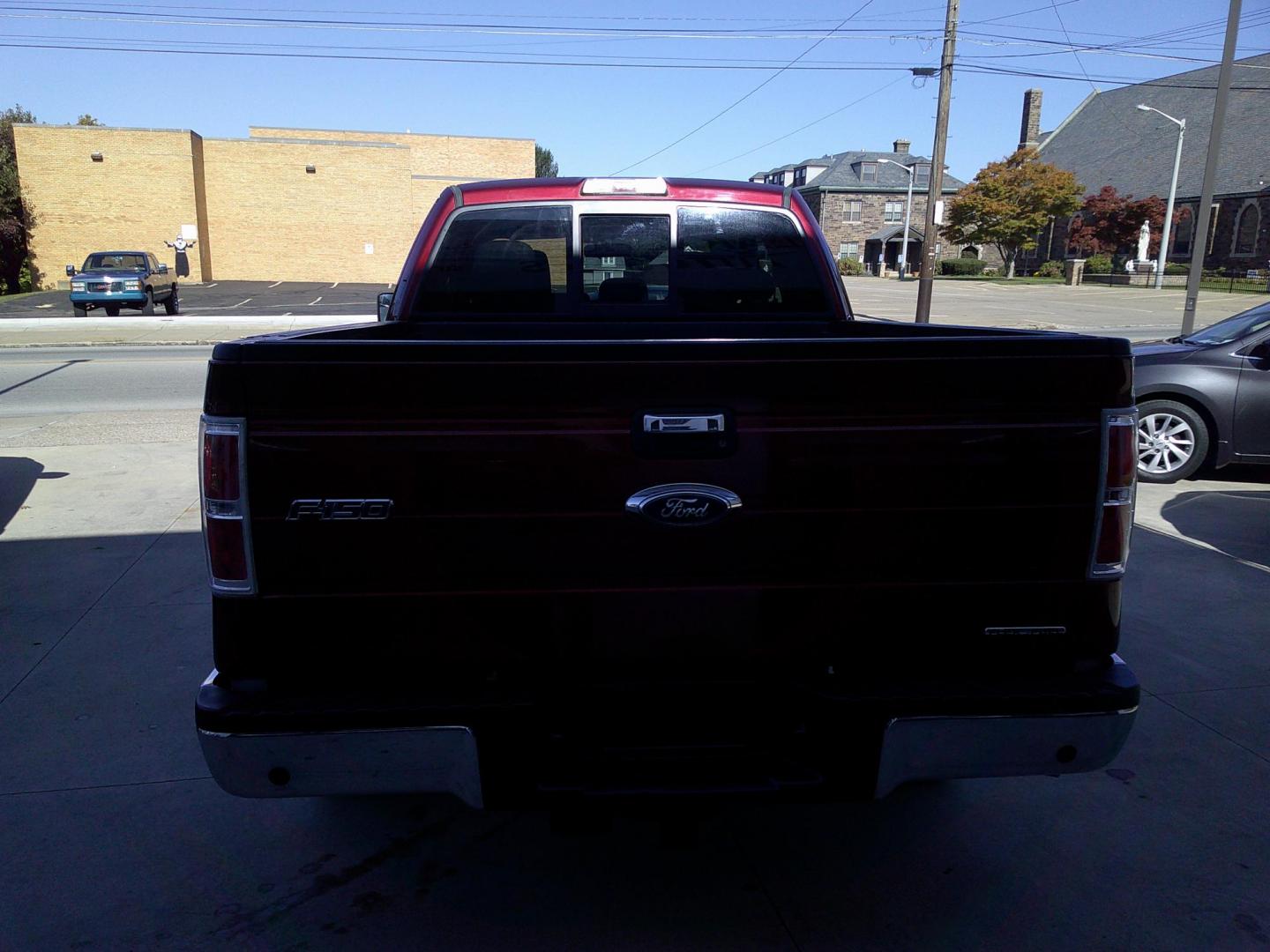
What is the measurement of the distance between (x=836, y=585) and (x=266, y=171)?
51073mm

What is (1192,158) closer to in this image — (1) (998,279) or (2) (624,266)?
(1) (998,279)

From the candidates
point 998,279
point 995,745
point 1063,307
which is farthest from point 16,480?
point 998,279

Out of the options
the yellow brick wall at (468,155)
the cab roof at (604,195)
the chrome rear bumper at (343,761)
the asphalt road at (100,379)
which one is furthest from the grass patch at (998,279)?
the chrome rear bumper at (343,761)

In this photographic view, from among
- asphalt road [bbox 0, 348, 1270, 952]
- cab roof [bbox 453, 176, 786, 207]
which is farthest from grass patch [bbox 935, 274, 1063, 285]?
asphalt road [bbox 0, 348, 1270, 952]

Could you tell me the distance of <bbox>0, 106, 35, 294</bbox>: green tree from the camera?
42.9 metres

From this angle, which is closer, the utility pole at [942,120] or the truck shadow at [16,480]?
the truck shadow at [16,480]

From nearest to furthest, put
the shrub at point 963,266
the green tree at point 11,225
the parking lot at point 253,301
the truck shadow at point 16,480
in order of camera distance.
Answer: the truck shadow at point 16,480, the parking lot at point 253,301, the green tree at point 11,225, the shrub at point 963,266

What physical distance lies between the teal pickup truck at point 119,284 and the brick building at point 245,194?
1748 cm

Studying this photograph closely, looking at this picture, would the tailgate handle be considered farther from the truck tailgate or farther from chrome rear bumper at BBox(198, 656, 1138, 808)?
chrome rear bumper at BBox(198, 656, 1138, 808)

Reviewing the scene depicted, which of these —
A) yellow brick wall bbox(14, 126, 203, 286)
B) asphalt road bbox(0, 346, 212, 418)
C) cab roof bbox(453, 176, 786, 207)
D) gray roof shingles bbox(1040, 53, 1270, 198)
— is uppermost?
gray roof shingles bbox(1040, 53, 1270, 198)

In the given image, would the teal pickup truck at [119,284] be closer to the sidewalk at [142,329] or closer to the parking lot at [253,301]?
the parking lot at [253,301]

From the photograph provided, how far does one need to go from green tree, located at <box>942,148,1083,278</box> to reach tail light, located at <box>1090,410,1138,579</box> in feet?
204

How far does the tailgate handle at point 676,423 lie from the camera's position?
2.25m

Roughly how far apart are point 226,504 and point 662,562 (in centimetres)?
101
